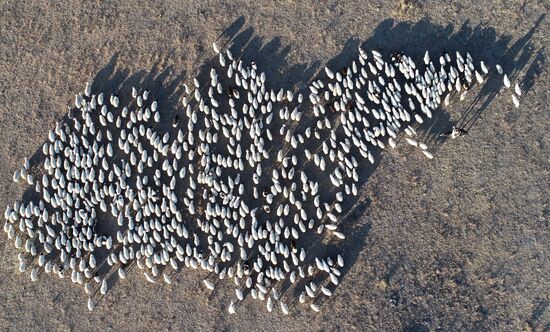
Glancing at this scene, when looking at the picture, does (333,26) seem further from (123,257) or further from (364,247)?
(123,257)

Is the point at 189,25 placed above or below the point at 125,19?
above

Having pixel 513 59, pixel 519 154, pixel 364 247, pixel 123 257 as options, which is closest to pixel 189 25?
pixel 123 257

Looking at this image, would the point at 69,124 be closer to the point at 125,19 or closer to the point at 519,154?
the point at 125,19

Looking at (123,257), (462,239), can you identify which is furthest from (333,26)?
Answer: (123,257)

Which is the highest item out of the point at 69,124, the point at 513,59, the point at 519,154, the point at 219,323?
the point at 513,59

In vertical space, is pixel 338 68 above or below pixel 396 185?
above

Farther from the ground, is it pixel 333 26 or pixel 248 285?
pixel 333 26
